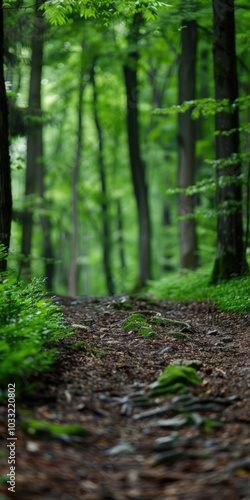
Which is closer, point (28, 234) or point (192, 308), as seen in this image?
point (192, 308)

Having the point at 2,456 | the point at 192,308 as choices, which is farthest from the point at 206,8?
the point at 2,456

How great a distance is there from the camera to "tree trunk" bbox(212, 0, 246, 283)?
996 centimetres

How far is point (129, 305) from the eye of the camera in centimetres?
956

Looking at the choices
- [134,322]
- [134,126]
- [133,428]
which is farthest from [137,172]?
[133,428]

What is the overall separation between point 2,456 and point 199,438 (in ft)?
4.80

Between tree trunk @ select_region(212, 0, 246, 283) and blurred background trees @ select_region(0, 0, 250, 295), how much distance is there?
28mm

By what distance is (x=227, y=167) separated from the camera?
10.3 m

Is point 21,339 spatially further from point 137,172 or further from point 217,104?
point 137,172

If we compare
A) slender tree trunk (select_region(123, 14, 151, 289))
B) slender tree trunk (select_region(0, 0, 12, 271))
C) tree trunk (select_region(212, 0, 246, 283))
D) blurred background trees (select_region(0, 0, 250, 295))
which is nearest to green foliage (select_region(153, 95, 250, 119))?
blurred background trees (select_region(0, 0, 250, 295))

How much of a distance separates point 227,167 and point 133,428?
23.6 feet

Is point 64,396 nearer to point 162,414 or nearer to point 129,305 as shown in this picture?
point 162,414

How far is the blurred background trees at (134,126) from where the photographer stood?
33.2ft

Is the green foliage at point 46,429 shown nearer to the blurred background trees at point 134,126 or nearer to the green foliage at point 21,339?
the green foliage at point 21,339

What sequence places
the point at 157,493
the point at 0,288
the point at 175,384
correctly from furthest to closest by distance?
the point at 0,288
the point at 175,384
the point at 157,493
